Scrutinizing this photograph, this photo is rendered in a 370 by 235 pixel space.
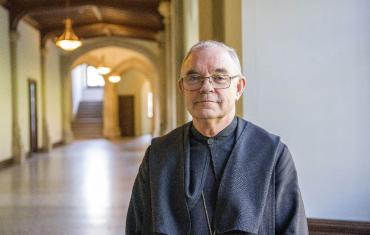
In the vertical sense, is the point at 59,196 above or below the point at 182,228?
below

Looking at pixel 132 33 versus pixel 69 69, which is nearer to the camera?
pixel 132 33

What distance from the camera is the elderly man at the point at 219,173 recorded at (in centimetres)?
157

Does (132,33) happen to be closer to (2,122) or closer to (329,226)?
(2,122)

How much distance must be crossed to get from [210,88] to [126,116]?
2599 cm

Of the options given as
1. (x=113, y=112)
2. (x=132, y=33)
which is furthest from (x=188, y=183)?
(x=113, y=112)

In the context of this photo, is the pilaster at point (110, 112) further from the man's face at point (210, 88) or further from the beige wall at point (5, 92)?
the man's face at point (210, 88)

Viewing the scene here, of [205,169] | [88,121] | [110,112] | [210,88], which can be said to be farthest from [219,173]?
[88,121]

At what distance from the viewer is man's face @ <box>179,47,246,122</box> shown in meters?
1.60

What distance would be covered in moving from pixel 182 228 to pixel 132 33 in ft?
57.3

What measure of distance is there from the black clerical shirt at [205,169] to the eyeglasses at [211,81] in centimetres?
15

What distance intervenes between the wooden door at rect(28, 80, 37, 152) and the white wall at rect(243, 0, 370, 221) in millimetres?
12913

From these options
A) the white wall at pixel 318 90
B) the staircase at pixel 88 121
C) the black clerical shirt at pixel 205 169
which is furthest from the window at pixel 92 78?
the black clerical shirt at pixel 205 169

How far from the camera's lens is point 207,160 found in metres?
1.64

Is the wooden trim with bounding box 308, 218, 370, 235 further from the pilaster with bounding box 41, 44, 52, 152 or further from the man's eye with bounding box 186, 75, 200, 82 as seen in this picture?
the pilaster with bounding box 41, 44, 52, 152
